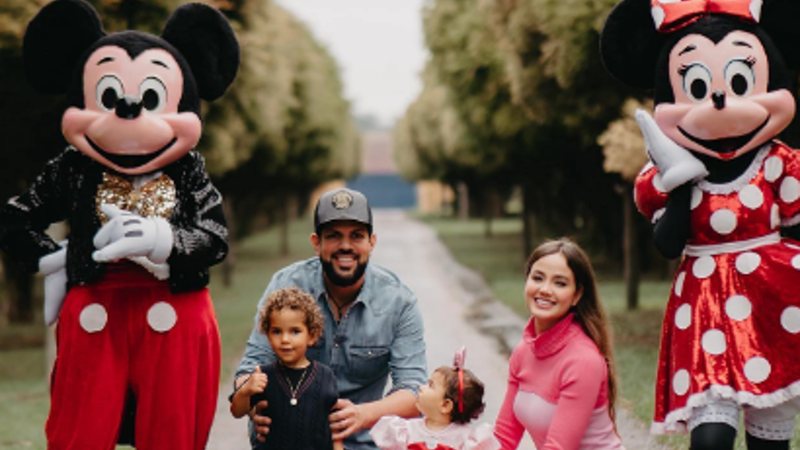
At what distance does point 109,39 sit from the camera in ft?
16.9

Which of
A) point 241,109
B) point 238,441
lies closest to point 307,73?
point 241,109

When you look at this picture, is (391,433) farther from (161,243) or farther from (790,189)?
(790,189)

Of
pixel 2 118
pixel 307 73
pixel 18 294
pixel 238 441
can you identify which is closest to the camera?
pixel 238 441

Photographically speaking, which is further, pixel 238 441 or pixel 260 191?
pixel 260 191

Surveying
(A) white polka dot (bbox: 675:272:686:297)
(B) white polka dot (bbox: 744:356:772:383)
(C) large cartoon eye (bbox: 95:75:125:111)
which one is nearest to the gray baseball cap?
(C) large cartoon eye (bbox: 95:75:125:111)

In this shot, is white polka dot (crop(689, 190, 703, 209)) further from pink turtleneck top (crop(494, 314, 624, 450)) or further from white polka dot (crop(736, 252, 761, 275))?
pink turtleneck top (crop(494, 314, 624, 450))

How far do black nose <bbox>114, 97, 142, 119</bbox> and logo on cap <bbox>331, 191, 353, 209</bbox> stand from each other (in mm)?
→ 920

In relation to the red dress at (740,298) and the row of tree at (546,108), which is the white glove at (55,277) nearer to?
the red dress at (740,298)

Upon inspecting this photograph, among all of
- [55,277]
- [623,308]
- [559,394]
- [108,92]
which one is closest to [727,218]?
[559,394]

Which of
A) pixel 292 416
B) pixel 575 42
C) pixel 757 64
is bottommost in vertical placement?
pixel 292 416

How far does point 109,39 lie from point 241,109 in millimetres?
6662

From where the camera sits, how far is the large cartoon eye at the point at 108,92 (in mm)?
4996

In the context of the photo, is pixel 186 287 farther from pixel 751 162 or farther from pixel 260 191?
pixel 260 191

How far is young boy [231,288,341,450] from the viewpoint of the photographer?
15.2ft
